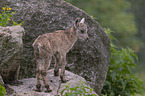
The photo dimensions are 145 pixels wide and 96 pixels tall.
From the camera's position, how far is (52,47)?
5.66 metres

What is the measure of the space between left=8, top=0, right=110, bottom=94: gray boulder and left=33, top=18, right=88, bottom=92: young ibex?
1.15 metres

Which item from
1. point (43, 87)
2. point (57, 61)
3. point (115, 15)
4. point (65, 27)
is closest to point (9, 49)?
point (43, 87)

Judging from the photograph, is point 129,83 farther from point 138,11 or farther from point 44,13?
point 138,11

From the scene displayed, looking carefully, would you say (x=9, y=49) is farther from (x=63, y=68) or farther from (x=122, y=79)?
(x=122, y=79)

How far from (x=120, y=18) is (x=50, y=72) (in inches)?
753

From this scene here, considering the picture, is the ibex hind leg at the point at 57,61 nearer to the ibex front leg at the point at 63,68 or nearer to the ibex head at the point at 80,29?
the ibex front leg at the point at 63,68

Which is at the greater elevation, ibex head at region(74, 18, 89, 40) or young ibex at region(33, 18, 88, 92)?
ibex head at region(74, 18, 89, 40)

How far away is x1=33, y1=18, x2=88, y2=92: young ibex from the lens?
5430mm

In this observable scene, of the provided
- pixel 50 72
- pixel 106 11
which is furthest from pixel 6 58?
pixel 106 11

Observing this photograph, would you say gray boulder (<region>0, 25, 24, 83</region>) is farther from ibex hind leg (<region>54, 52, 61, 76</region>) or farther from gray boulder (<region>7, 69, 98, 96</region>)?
ibex hind leg (<region>54, 52, 61, 76</region>)

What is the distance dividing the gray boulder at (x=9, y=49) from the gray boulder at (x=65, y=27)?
3.67ft

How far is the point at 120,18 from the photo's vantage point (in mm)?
24719

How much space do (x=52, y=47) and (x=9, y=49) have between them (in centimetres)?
107

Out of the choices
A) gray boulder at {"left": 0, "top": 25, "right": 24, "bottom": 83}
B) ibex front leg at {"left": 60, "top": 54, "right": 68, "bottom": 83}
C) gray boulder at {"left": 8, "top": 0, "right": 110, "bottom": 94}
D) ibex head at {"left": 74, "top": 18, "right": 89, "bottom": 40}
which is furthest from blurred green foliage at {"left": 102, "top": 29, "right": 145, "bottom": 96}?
gray boulder at {"left": 0, "top": 25, "right": 24, "bottom": 83}
